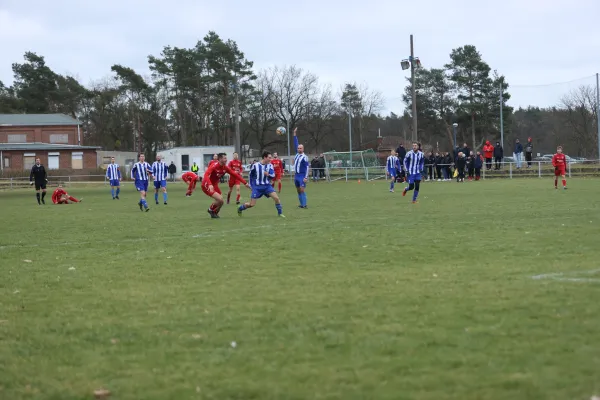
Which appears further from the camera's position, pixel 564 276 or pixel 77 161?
pixel 77 161

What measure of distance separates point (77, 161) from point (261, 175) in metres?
63.5

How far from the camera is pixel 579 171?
4450 centimetres

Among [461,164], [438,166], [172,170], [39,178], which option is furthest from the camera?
[172,170]

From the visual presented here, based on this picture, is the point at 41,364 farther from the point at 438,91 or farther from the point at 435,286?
the point at 438,91

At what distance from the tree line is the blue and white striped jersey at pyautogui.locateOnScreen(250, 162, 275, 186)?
55.5 m

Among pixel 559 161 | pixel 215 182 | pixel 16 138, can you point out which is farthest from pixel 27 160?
pixel 215 182

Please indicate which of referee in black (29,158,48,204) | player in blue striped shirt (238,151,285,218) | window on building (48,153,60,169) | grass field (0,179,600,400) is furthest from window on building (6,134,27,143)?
grass field (0,179,600,400)

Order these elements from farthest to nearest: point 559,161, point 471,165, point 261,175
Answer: point 471,165 < point 559,161 < point 261,175

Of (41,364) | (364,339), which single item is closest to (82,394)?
(41,364)

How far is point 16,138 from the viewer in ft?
283

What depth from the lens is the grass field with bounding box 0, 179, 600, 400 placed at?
4672 millimetres

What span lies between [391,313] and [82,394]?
3.01m

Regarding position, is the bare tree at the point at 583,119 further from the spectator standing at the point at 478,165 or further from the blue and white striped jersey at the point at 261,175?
the blue and white striped jersey at the point at 261,175

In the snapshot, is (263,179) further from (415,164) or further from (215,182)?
(415,164)
